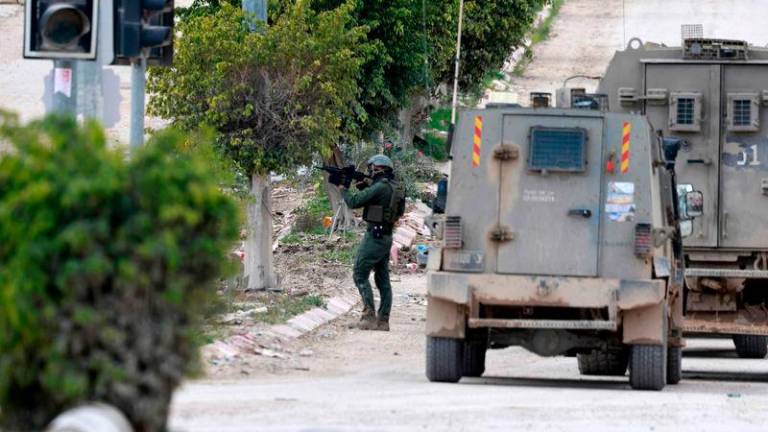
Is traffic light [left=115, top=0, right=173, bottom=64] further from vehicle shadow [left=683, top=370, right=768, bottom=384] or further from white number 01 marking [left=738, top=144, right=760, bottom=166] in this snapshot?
white number 01 marking [left=738, top=144, right=760, bottom=166]

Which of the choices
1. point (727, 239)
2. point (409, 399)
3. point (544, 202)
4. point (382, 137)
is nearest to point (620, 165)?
point (544, 202)

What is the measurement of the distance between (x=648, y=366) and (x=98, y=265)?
7.70 meters

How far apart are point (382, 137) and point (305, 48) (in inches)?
495

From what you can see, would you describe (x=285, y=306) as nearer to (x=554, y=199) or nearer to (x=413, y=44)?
(x=554, y=199)

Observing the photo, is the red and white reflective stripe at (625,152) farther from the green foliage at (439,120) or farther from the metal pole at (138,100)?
the green foliage at (439,120)

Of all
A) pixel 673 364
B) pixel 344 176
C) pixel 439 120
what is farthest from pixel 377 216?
pixel 439 120

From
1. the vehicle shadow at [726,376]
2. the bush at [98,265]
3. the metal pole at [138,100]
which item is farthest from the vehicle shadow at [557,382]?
the bush at [98,265]

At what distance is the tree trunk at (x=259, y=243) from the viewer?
20484 mm

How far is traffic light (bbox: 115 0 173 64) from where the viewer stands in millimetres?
12953

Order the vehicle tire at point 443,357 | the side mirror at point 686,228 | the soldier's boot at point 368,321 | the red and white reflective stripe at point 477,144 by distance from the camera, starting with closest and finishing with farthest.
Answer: the red and white reflective stripe at point 477,144
the vehicle tire at point 443,357
the side mirror at point 686,228
the soldier's boot at point 368,321

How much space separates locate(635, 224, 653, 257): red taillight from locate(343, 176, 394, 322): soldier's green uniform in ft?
16.9

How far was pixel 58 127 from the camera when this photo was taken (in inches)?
280

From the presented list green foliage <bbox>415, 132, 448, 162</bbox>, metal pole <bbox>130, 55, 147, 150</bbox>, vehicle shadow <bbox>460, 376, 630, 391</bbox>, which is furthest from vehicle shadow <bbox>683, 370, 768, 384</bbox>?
green foliage <bbox>415, 132, 448, 162</bbox>

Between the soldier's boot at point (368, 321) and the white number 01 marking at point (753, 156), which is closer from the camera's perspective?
the white number 01 marking at point (753, 156)
